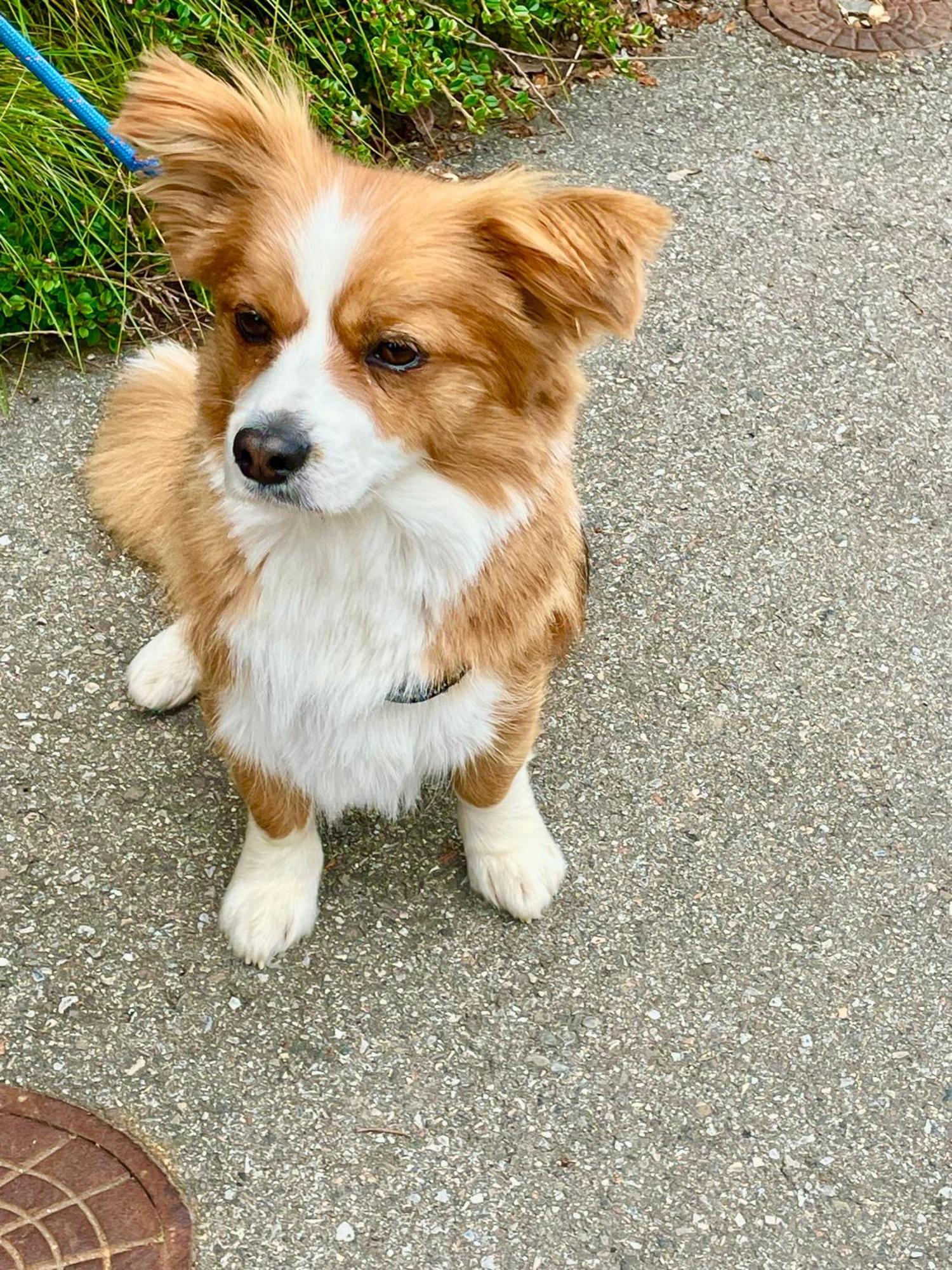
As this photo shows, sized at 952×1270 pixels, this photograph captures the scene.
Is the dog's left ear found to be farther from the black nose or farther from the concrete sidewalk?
the concrete sidewalk

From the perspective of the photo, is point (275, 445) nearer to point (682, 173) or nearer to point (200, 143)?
point (200, 143)

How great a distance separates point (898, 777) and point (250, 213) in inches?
80.5

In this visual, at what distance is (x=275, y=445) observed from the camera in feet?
6.84

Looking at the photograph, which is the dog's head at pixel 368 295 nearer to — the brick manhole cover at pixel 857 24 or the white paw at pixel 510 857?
the white paw at pixel 510 857

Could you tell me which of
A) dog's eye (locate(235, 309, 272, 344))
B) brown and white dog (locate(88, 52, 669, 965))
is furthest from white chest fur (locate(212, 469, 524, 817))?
dog's eye (locate(235, 309, 272, 344))

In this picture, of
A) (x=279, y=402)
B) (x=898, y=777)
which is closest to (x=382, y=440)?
(x=279, y=402)

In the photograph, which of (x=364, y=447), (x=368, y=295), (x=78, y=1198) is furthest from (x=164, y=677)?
(x=368, y=295)

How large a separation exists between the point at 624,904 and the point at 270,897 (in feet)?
2.61

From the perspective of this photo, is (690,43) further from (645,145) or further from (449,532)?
(449,532)

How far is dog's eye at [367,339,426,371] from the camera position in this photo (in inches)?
84.7

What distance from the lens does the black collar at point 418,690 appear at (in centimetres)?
251

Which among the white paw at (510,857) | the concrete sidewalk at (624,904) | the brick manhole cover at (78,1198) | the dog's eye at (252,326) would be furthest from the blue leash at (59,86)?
the brick manhole cover at (78,1198)

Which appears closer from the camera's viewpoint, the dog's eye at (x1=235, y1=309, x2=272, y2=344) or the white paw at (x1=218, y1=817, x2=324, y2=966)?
the dog's eye at (x1=235, y1=309, x2=272, y2=344)

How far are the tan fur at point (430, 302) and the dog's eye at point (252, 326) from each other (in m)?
0.02
